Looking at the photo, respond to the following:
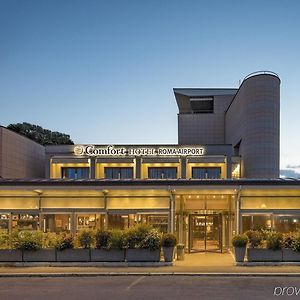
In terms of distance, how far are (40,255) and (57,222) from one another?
7.06 m

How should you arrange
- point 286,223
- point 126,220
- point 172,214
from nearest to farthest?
point 172,214
point 286,223
point 126,220

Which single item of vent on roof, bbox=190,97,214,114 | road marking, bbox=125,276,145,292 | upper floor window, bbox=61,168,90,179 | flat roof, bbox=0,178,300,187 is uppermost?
vent on roof, bbox=190,97,214,114

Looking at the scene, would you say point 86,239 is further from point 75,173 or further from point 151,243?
point 75,173

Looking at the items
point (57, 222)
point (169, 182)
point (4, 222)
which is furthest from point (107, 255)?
point (4, 222)

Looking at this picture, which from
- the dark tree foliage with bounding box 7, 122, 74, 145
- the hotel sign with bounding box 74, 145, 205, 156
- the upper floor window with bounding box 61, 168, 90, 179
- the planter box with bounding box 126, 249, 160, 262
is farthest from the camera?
the dark tree foliage with bounding box 7, 122, 74, 145

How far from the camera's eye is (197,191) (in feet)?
100

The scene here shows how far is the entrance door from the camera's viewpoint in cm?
3288

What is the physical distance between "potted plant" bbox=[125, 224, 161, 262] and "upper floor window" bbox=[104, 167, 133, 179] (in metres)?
30.3

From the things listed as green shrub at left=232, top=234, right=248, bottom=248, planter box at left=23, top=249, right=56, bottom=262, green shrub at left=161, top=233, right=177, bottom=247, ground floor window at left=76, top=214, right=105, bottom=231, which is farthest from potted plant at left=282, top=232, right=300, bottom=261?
ground floor window at left=76, top=214, right=105, bottom=231

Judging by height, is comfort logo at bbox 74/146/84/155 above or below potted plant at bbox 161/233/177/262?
above

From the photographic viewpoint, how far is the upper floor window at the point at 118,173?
5488 centimetres

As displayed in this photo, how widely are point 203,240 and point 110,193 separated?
302 inches

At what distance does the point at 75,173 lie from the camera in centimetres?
5597

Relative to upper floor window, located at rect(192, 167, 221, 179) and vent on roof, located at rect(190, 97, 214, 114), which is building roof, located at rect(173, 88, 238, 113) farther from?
upper floor window, located at rect(192, 167, 221, 179)
